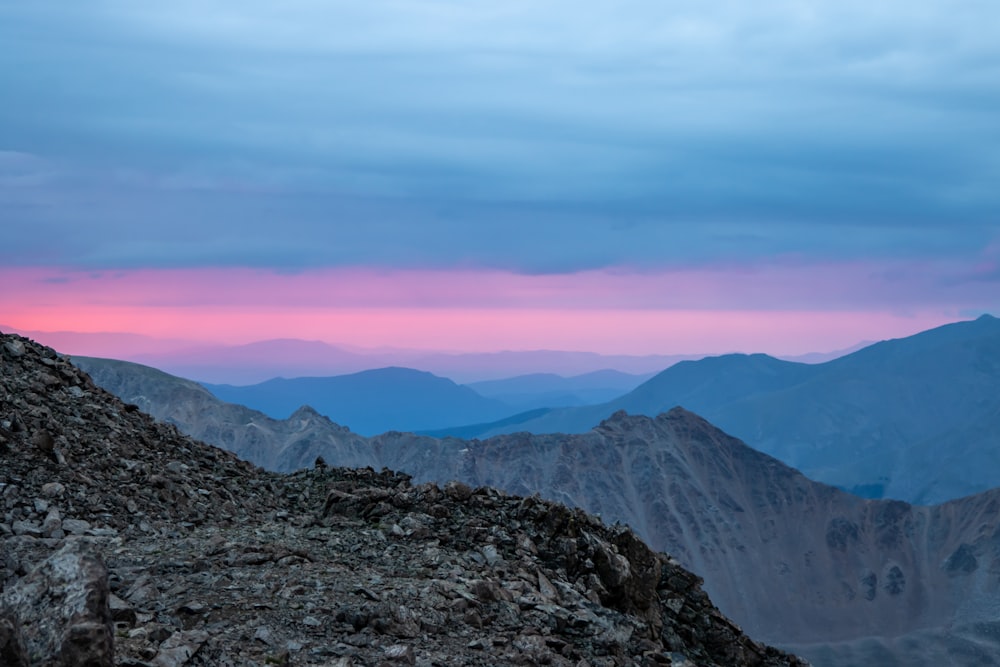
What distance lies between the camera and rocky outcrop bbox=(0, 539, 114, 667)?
12641mm

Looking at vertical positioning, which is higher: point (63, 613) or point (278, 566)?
point (63, 613)

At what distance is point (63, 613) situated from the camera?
13.0 meters

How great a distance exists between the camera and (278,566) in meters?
21.4

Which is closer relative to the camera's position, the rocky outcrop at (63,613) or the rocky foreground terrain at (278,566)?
the rocky outcrop at (63,613)

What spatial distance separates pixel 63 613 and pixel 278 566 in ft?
28.2

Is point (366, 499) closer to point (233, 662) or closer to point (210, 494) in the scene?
point (210, 494)

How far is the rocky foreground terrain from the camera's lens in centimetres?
1577

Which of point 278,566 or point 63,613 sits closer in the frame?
point 63,613

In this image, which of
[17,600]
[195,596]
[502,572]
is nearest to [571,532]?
[502,572]

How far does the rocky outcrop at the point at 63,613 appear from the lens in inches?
498

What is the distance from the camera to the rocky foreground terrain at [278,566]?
1577 cm

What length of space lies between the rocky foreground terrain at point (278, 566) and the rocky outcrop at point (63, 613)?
0.02m

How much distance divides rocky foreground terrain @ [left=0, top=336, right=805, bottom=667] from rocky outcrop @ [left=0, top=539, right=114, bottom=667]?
0.08ft

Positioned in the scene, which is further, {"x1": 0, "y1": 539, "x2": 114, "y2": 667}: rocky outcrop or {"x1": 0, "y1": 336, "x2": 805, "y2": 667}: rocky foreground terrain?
{"x1": 0, "y1": 336, "x2": 805, "y2": 667}: rocky foreground terrain
